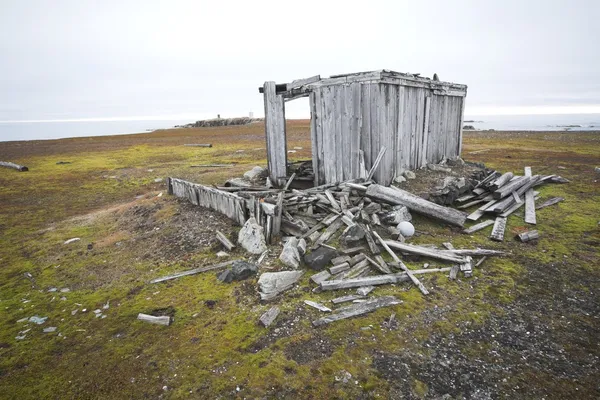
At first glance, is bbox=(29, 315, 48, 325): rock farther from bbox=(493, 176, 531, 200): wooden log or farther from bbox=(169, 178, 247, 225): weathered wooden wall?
bbox=(493, 176, 531, 200): wooden log

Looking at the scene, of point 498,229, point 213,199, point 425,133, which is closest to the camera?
point 498,229

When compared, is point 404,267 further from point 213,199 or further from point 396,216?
point 213,199

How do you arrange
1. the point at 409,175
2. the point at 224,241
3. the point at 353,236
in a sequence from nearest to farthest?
the point at 353,236 < the point at 224,241 < the point at 409,175

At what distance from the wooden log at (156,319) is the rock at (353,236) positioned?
376 centimetres

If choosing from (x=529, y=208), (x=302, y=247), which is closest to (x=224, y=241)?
(x=302, y=247)

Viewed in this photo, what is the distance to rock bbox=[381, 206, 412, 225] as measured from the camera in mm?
8078

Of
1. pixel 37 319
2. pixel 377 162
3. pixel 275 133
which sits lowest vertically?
pixel 37 319

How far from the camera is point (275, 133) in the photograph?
38.2 feet

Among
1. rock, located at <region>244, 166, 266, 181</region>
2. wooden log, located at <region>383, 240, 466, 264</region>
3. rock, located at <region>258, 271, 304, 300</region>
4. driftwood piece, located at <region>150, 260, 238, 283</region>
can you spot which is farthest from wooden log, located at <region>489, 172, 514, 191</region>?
driftwood piece, located at <region>150, 260, 238, 283</region>

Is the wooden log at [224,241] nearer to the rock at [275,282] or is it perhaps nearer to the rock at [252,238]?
the rock at [252,238]

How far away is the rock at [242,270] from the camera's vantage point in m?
6.17

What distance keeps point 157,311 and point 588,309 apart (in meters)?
6.93

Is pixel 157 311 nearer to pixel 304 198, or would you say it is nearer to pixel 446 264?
pixel 304 198

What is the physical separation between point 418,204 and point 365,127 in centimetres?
290
